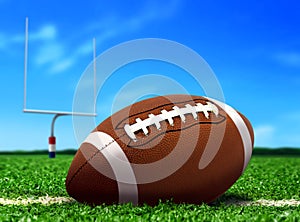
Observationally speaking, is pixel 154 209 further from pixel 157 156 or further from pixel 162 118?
pixel 162 118

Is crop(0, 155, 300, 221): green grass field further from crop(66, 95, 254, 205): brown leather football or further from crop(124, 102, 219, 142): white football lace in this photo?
crop(124, 102, 219, 142): white football lace

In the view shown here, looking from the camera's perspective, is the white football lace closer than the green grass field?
No

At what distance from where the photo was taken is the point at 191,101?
3.90m

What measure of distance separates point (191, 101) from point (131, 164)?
745 mm

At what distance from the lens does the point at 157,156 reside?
3.59 metres

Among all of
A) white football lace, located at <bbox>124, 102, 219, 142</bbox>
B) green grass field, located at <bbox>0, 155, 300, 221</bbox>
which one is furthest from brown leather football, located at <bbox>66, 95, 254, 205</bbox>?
green grass field, located at <bbox>0, 155, 300, 221</bbox>

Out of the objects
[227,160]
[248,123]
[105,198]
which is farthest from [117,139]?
[248,123]

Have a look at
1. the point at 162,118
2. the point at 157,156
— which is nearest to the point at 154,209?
the point at 157,156

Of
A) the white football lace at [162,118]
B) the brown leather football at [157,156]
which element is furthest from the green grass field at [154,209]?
the white football lace at [162,118]

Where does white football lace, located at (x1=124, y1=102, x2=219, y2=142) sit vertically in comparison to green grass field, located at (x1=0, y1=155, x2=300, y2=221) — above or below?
above

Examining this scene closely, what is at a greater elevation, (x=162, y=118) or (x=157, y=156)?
(x=162, y=118)

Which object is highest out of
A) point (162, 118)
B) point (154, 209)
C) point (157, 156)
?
point (162, 118)

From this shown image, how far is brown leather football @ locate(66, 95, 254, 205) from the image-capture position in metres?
3.61

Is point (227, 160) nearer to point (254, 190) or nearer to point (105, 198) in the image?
point (105, 198)
